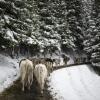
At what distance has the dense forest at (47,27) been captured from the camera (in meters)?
20.3

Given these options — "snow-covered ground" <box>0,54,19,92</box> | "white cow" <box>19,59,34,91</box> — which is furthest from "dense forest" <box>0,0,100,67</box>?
"white cow" <box>19,59,34,91</box>

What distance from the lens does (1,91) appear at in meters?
14.5

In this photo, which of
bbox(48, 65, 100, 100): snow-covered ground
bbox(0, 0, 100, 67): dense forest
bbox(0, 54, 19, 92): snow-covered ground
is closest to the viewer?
bbox(0, 54, 19, 92): snow-covered ground

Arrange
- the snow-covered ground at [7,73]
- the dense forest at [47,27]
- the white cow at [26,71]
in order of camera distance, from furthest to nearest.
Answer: the dense forest at [47,27]
the snow-covered ground at [7,73]
the white cow at [26,71]

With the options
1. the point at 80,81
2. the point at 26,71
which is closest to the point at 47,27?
the point at 80,81

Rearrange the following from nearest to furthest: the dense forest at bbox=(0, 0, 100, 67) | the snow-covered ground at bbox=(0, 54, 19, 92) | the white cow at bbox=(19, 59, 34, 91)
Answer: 1. the white cow at bbox=(19, 59, 34, 91)
2. the snow-covered ground at bbox=(0, 54, 19, 92)
3. the dense forest at bbox=(0, 0, 100, 67)

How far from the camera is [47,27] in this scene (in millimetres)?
32438

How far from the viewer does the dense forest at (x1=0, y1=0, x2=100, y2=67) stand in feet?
66.5

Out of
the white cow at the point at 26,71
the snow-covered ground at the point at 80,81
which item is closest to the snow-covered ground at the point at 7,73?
the white cow at the point at 26,71

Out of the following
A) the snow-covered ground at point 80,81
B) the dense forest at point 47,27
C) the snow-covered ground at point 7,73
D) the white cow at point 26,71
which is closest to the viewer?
the white cow at point 26,71

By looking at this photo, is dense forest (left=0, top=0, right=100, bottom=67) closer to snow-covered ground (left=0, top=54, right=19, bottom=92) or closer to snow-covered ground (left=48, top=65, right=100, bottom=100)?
snow-covered ground (left=0, top=54, right=19, bottom=92)

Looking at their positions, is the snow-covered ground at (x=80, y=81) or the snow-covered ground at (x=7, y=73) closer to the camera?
the snow-covered ground at (x=7, y=73)

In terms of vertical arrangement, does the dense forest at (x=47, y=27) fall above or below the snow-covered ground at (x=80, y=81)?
above

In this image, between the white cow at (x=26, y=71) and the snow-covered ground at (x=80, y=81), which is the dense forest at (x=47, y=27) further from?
the white cow at (x=26, y=71)
